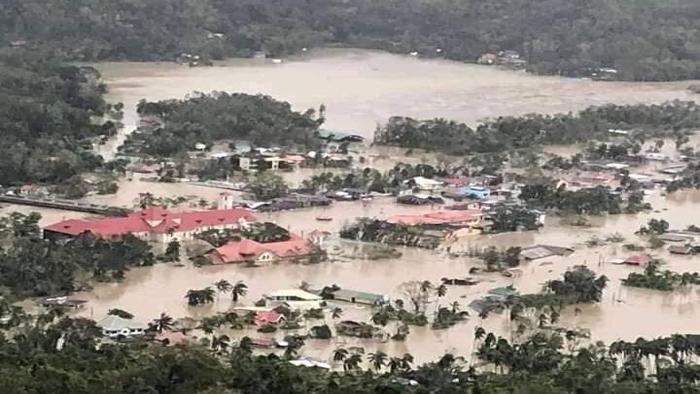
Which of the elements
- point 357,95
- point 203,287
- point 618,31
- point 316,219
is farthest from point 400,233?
point 618,31

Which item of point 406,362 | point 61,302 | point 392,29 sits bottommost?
point 61,302

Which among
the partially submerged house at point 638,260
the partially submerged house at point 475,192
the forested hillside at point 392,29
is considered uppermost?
the forested hillside at point 392,29

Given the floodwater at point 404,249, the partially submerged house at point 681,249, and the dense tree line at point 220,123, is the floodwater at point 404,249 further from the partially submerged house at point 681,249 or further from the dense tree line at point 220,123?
the dense tree line at point 220,123

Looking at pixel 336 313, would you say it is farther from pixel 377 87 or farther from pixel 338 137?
pixel 377 87

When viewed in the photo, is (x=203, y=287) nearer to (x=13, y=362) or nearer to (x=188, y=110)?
(x=13, y=362)

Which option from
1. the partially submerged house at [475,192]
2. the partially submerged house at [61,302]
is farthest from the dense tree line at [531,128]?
the partially submerged house at [61,302]

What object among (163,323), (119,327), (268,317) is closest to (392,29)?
(268,317)
